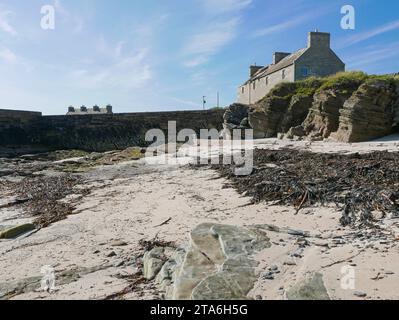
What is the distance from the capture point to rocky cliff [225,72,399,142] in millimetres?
16891

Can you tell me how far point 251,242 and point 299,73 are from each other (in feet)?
94.3

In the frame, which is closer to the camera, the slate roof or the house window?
the house window

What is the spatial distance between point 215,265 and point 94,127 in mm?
31595

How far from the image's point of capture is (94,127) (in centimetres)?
3403

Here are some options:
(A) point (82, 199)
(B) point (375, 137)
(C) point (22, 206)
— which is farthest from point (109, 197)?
(B) point (375, 137)

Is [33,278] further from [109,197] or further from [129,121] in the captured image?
[129,121]

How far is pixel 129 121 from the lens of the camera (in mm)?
33969

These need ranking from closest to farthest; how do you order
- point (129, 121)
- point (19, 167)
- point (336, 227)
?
point (336, 227)
point (19, 167)
point (129, 121)

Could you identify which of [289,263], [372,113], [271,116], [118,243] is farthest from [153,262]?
[271,116]

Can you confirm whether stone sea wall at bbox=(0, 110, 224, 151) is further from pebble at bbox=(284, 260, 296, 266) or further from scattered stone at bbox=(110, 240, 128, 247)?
pebble at bbox=(284, 260, 296, 266)

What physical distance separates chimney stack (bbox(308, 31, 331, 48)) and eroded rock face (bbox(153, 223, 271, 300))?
29.9 metres

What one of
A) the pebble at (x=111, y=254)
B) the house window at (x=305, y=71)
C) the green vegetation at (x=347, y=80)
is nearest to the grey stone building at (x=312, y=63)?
the house window at (x=305, y=71)

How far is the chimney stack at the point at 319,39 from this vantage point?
1248 inches

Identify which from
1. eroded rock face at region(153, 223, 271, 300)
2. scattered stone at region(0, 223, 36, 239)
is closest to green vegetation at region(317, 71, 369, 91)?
eroded rock face at region(153, 223, 271, 300)
